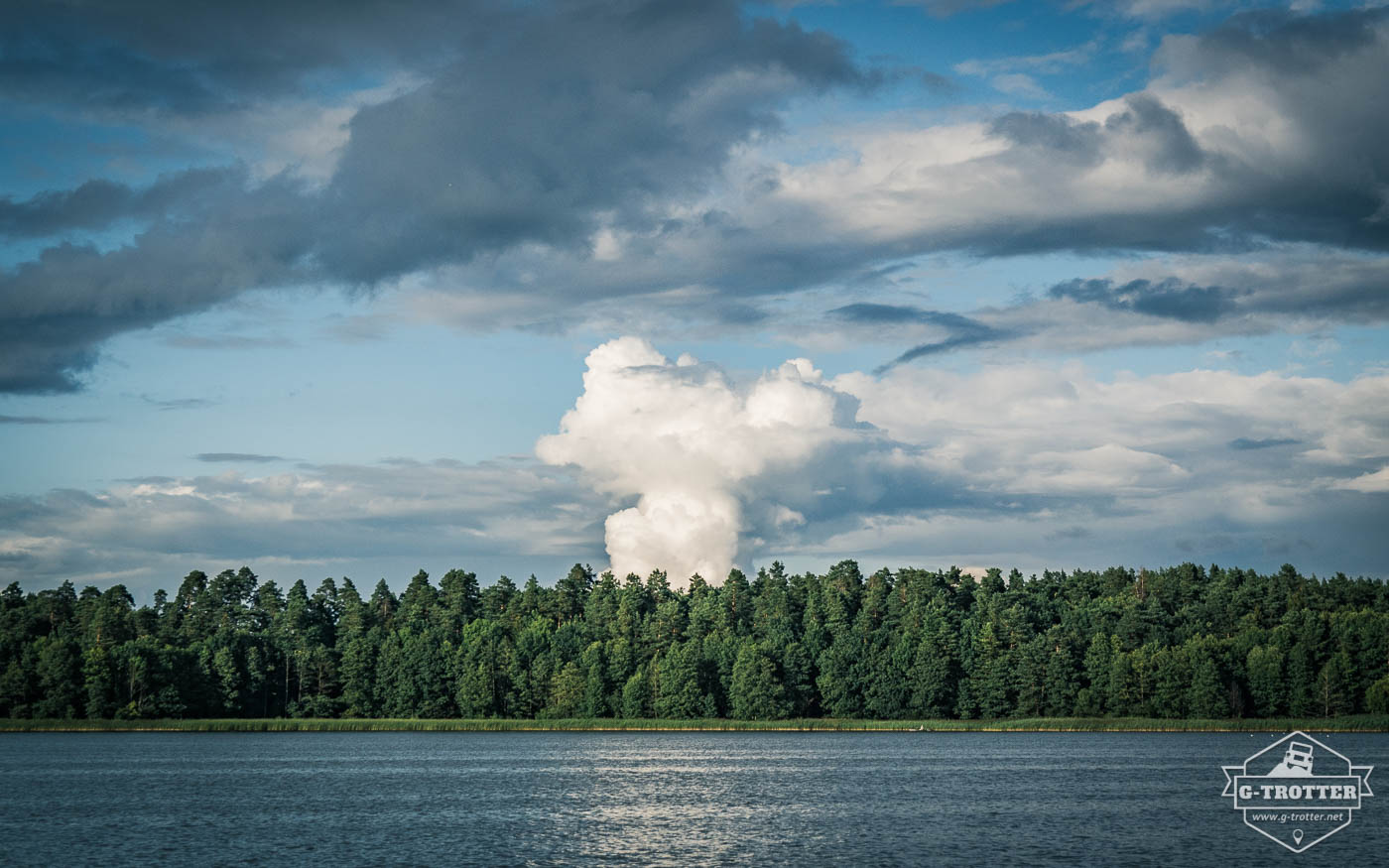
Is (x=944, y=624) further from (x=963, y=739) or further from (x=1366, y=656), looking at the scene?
(x=1366, y=656)

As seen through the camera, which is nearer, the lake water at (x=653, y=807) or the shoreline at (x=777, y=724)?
the lake water at (x=653, y=807)

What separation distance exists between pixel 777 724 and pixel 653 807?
99.6 meters

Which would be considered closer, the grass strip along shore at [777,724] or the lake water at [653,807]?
the lake water at [653,807]

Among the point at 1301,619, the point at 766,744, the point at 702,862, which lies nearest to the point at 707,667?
the point at 766,744

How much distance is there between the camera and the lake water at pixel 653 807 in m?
63.6

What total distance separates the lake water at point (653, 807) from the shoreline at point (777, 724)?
1543 centimetres

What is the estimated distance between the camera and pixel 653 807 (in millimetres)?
85062

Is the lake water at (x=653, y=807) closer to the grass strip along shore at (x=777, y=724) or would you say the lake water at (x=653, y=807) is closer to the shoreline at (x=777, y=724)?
the grass strip along shore at (x=777, y=724)

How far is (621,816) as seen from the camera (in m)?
80.2

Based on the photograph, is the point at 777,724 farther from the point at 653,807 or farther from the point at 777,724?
the point at 653,807

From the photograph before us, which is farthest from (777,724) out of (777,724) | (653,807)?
(653,807)

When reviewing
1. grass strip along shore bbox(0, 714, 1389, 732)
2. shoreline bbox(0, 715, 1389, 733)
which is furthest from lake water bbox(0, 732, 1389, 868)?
shoreline bbox(0, 715, 1389, 733)

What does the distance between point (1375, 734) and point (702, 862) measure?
140866mm

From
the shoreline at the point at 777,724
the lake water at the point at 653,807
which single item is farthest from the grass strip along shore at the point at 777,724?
the lake water at the point at 653,807
